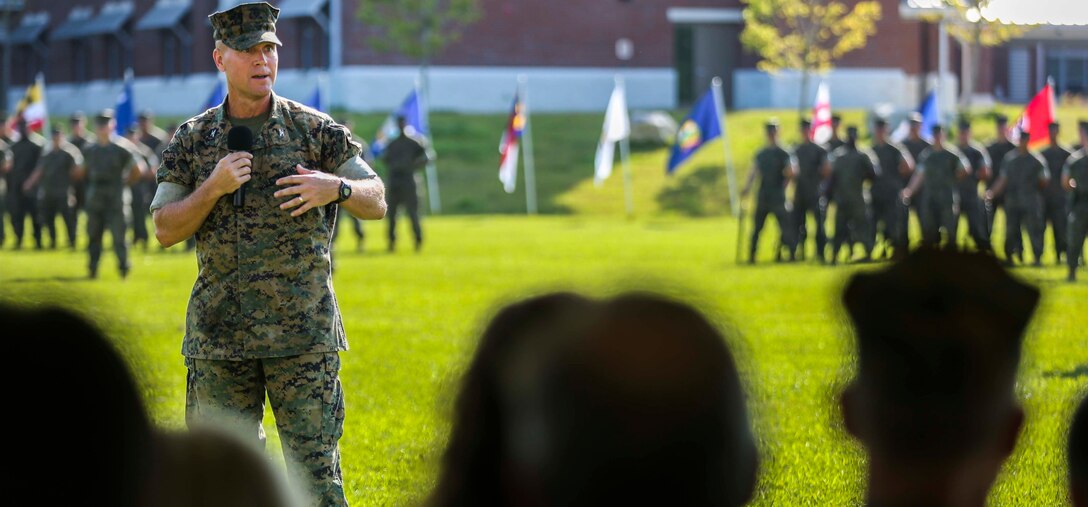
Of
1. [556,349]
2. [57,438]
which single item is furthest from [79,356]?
[556,349]

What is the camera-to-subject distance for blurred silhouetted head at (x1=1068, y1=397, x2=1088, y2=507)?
2.94 metres

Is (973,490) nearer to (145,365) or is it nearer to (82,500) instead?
(145,365)

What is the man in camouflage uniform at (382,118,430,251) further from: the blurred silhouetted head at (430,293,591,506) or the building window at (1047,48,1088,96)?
the building window at (1047,48,1088,96)

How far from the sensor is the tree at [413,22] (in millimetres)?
52500

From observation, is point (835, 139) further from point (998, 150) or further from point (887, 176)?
point (998, 150)

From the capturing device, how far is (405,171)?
27.0m

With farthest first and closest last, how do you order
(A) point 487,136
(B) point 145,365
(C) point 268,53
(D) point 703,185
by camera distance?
(A) point 487,136 < (D) point 703,185 < (C) point 268,53 < (B) point 145,365

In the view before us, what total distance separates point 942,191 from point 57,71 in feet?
170

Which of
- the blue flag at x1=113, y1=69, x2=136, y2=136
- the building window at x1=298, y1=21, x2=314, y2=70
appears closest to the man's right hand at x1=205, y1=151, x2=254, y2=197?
the blue flag at x1=113, y1=69, x2=136, y2=136

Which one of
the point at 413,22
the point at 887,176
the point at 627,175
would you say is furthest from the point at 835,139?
the point at 413,22

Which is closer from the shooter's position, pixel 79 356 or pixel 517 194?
pixel 79 356

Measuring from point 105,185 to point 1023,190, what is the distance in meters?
12.3

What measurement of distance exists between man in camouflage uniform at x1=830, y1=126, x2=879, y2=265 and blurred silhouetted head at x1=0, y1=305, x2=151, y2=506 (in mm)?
22690

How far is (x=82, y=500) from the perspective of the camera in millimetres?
2039
